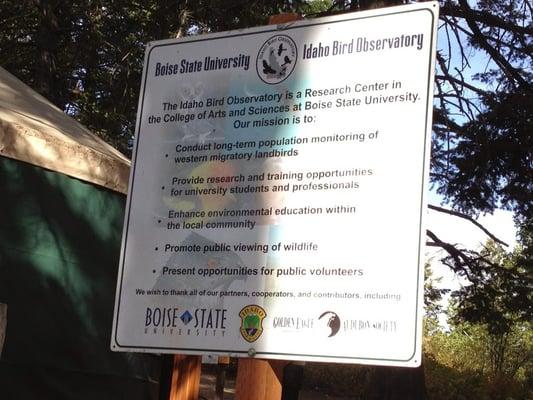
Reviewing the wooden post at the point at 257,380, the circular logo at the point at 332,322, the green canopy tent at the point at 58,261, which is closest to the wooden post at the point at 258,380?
the wooden post at the point at 257,380

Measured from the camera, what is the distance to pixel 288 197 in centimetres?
241

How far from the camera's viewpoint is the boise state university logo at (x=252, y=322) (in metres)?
2.35

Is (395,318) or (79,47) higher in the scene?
(79,47)

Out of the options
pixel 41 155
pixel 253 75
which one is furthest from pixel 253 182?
pixel 41 155

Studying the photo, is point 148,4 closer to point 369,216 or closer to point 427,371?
point 427,371

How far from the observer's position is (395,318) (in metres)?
2.17

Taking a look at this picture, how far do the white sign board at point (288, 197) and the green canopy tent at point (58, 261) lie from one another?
2144 millimetres

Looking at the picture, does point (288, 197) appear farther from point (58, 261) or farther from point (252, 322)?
point (58, 261)

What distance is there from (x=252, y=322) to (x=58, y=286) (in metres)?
2.74

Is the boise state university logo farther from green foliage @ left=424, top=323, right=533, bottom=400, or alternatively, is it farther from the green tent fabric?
green foliage @ left=424, top=323, right=533, bottom=400

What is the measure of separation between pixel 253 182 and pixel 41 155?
104 inches

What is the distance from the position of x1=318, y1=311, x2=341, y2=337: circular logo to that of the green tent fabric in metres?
2.79

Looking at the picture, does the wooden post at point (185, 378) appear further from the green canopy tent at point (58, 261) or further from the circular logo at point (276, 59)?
the green canopy tent at point (58, 261)

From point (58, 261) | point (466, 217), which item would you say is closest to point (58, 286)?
point (58, 261)
